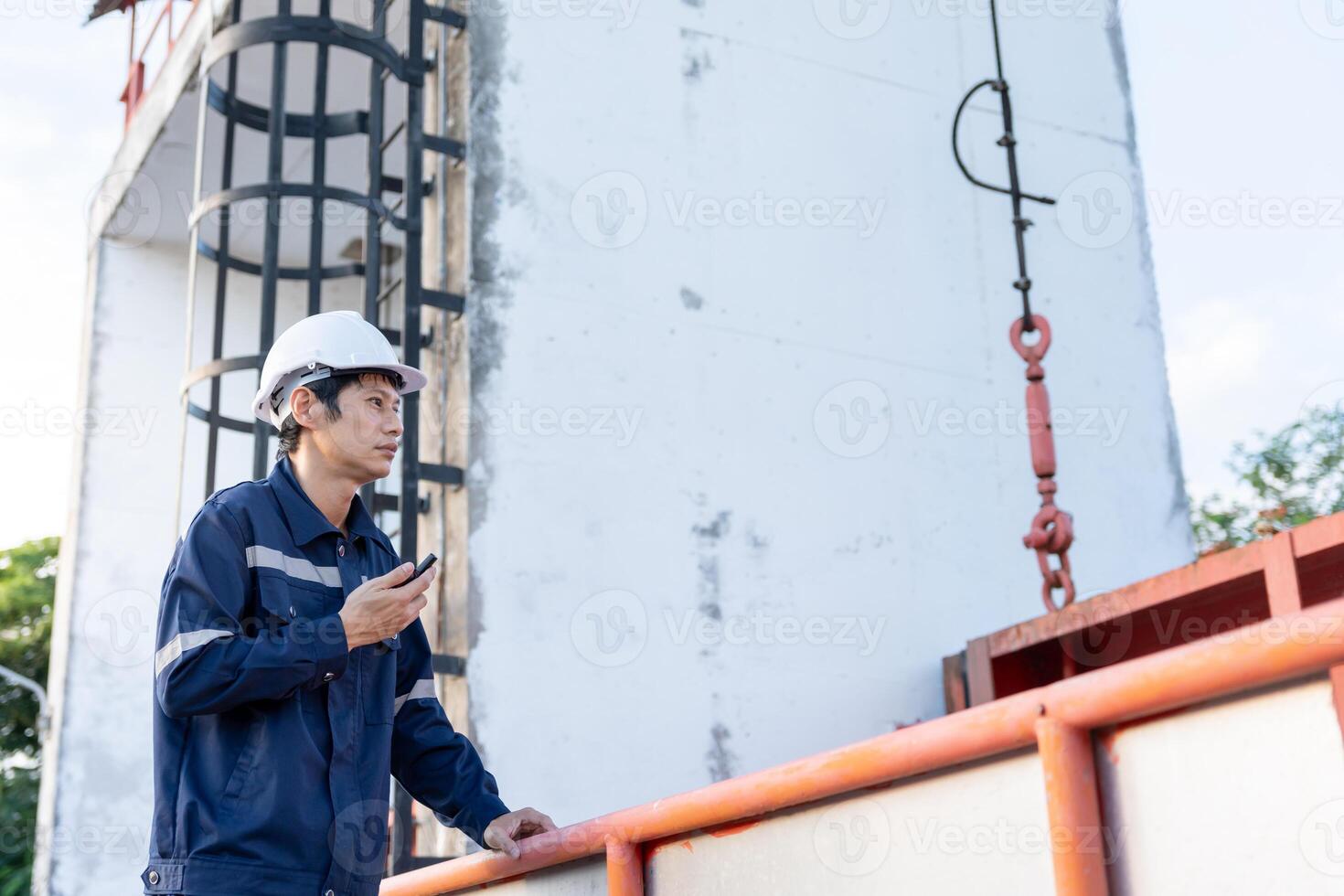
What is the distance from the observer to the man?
2.76m

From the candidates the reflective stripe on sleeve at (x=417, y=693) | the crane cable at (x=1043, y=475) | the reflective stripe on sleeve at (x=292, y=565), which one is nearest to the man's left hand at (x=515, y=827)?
the reflective stripe on sleeve at (x=417, y=693)

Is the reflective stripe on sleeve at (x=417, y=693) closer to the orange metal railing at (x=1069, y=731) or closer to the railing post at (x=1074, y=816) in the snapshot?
the orange metal railing at (x=1069, y=731)

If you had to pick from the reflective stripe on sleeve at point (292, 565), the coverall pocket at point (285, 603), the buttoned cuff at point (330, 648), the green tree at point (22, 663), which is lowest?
the buttoned cuff at point (330, 648)

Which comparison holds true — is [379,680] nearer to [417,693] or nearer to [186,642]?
[417,693]

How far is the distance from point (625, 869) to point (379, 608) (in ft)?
2.34

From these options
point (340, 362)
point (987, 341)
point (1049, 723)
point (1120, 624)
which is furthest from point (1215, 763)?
point (987, 341)

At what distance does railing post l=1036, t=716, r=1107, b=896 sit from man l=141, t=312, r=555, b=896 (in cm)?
152

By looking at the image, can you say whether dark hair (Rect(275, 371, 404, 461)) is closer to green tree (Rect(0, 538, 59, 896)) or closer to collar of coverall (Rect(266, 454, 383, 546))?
collar of coverall (Rect(266, 454, 383, 546))

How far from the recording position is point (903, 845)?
6.83 feet

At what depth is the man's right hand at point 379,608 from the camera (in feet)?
9.51

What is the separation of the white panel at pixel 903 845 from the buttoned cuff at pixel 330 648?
78 cm

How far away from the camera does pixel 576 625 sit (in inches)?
306

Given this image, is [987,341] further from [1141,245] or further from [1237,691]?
[1237,691]

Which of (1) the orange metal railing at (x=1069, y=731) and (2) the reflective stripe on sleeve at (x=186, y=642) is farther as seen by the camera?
(2) the reflective stripe on sleeve at (x=186, y=642)
